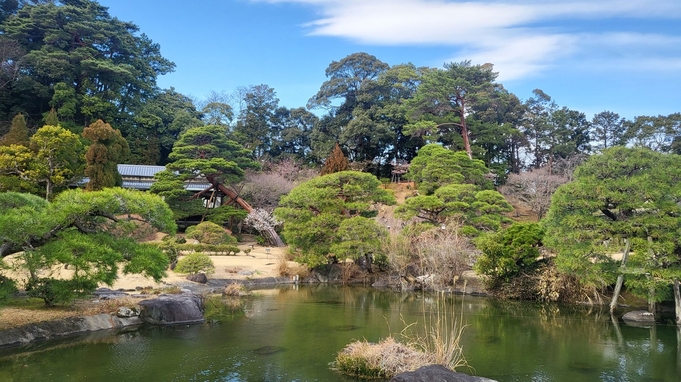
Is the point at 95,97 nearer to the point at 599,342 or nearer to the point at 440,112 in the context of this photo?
the point at 440,112

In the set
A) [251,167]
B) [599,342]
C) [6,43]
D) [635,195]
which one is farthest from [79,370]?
[6,43]

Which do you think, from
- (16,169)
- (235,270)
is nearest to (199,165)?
(16,169)

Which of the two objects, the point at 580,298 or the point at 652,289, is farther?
the point at 580,298

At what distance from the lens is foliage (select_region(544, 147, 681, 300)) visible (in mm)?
10805

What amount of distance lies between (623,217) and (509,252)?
342cm

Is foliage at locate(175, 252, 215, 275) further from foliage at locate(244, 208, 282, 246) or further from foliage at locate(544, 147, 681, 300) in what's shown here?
foliage at locate(544, 147, 681, 300)

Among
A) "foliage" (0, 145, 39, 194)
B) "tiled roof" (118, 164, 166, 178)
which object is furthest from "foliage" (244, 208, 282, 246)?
"foliage" (0, 145, 39, 194)

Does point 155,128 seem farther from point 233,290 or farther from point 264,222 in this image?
point 233,290

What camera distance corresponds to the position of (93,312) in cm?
980

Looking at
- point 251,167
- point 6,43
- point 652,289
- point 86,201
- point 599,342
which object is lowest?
point 599,342

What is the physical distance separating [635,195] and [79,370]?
1228 centimetres

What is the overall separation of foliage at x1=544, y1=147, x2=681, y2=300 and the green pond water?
1380 millimetres

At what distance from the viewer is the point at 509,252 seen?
555 inches

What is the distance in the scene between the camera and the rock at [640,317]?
37.2ft
